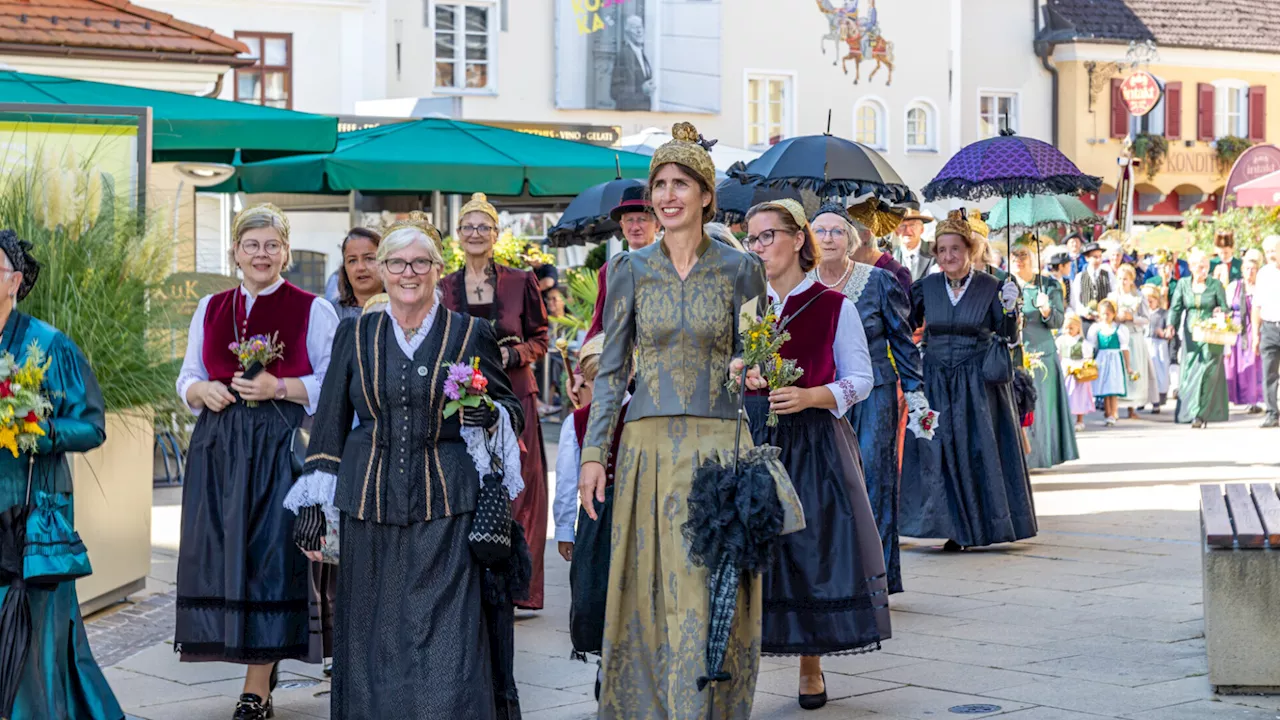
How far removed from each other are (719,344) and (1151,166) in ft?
131

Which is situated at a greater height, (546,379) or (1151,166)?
(1151,166)

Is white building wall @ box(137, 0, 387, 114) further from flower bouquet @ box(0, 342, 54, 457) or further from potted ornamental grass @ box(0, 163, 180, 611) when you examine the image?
flower bouquet @ box(0, 342, 54, 457)

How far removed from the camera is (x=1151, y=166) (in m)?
43.4

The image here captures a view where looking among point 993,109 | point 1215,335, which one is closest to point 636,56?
point 993,109

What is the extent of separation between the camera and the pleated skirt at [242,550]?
6402 millimetres

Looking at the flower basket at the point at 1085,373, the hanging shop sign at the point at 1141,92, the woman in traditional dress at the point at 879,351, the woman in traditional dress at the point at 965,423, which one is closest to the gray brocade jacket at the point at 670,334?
the woman in traditional dress at the point at 879,351

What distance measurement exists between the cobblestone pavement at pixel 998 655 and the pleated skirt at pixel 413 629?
3.30 feet

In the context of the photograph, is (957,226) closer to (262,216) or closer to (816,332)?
(816,332)

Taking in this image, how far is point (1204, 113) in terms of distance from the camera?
146ft

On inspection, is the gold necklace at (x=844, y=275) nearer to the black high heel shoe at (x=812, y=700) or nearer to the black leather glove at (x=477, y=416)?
the black high heel shoe at (x=812, y=700)

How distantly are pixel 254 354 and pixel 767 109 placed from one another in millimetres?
31448

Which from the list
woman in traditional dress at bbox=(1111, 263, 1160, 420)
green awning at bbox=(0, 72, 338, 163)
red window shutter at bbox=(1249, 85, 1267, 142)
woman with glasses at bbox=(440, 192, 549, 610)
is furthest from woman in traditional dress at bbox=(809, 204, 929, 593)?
red window shutter at bbox=(1249, 85, 1267, 142)

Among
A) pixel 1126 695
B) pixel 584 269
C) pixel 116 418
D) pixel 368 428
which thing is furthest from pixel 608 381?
pixel 584 269

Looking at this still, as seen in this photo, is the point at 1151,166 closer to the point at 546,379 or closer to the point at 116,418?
the point at 546,379
